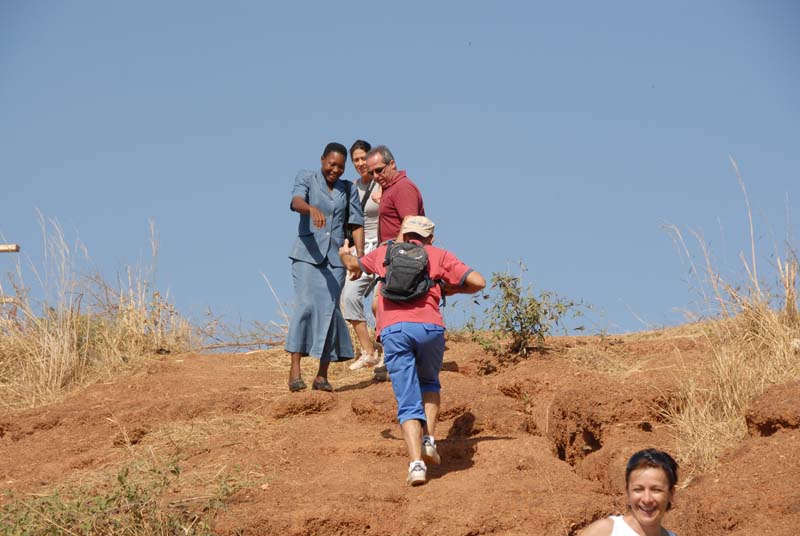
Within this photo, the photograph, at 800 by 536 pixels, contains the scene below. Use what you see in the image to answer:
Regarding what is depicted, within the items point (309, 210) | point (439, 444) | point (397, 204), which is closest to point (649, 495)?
point (439, 444)

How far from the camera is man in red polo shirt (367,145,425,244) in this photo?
770 cm

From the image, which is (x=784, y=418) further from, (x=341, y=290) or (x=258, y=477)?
(x=341, y=290)

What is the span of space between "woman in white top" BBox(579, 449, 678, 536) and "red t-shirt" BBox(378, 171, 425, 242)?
3614mm

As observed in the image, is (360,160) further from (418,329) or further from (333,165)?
(418,329)

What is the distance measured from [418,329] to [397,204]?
1.65 m

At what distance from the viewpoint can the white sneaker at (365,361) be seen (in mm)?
9398

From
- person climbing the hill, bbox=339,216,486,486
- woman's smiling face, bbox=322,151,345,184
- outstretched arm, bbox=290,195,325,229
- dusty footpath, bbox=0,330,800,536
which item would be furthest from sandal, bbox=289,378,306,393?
person climbing the hill, bbox=339,216,486,486

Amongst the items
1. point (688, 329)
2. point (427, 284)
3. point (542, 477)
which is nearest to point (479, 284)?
point (427, 284)

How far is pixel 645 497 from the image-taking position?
430 centimetres

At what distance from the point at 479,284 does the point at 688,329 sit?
4466 millimetres

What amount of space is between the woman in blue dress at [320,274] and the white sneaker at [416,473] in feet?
8.07

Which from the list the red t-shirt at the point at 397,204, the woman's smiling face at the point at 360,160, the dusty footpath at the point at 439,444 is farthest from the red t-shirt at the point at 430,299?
the woman's smiling face at the point at 360,160

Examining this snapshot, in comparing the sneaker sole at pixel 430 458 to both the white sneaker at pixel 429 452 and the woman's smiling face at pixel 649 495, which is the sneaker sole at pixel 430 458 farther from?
the woman's smiling face at pixel 649 495

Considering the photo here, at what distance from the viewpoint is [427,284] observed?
6.32 meters
